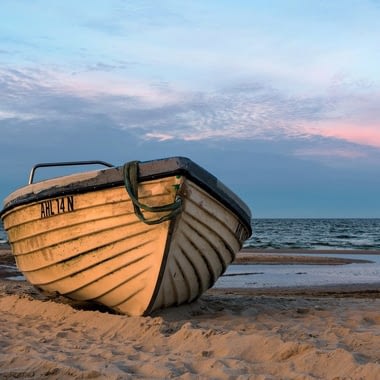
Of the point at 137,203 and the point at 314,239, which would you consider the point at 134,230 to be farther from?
the point at 314,239

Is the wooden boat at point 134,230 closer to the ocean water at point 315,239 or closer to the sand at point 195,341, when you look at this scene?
the sand at point 195,341

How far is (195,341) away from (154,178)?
1502 millimetres

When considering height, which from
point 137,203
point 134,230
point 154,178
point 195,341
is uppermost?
point 154,178

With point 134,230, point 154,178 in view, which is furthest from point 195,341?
point 154,178

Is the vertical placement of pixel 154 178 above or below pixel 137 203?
above

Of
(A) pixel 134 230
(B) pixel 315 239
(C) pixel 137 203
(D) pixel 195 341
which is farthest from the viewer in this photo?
(B) pixel 315 239

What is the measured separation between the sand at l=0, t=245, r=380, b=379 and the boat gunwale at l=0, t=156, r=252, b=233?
1.27m

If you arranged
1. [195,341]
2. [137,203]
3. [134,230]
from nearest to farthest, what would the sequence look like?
[195,341] → [137,203] → [134,230]

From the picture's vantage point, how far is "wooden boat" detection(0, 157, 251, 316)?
529 cm

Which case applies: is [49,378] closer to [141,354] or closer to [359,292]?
[141,354]

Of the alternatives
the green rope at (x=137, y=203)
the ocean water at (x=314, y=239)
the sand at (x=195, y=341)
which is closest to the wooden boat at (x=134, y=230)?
the green rope at (x=137, y=203)

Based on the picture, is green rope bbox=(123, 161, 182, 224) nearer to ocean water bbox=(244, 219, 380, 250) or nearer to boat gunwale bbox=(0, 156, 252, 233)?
boat gunwale bbox=(0, 156, 252, 233)

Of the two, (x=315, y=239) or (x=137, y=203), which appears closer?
(x=137, y=203)

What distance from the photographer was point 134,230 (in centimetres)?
541
